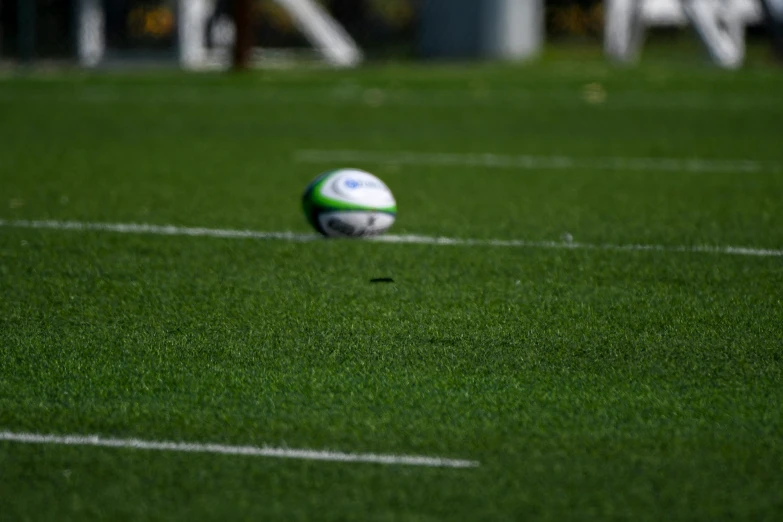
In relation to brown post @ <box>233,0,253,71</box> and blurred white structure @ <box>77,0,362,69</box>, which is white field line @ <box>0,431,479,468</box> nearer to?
brown post @ <box>233,0,253,71</box>

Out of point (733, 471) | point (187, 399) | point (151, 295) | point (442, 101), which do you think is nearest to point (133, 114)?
point (442, 101)

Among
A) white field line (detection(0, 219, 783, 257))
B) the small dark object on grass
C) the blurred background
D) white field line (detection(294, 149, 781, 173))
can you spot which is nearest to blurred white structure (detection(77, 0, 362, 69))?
the blurred background

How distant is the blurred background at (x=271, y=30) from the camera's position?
1986cm

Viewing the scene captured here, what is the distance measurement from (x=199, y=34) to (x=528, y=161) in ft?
37.2

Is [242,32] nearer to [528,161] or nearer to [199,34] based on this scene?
[199,34]

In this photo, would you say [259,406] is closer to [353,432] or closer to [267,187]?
[353,432]

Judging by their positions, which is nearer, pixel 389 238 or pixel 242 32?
pixel 389 238

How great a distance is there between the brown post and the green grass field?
719 cm

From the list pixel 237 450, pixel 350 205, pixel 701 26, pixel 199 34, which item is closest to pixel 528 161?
pixel 350 205

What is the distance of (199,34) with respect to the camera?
787 inches

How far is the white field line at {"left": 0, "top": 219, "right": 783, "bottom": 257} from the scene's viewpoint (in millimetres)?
6031

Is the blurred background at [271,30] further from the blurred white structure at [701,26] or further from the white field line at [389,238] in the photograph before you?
the white field line at [389,238]

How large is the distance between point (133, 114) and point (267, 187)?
5446mm

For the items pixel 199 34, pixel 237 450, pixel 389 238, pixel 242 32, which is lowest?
pixel 199 34
